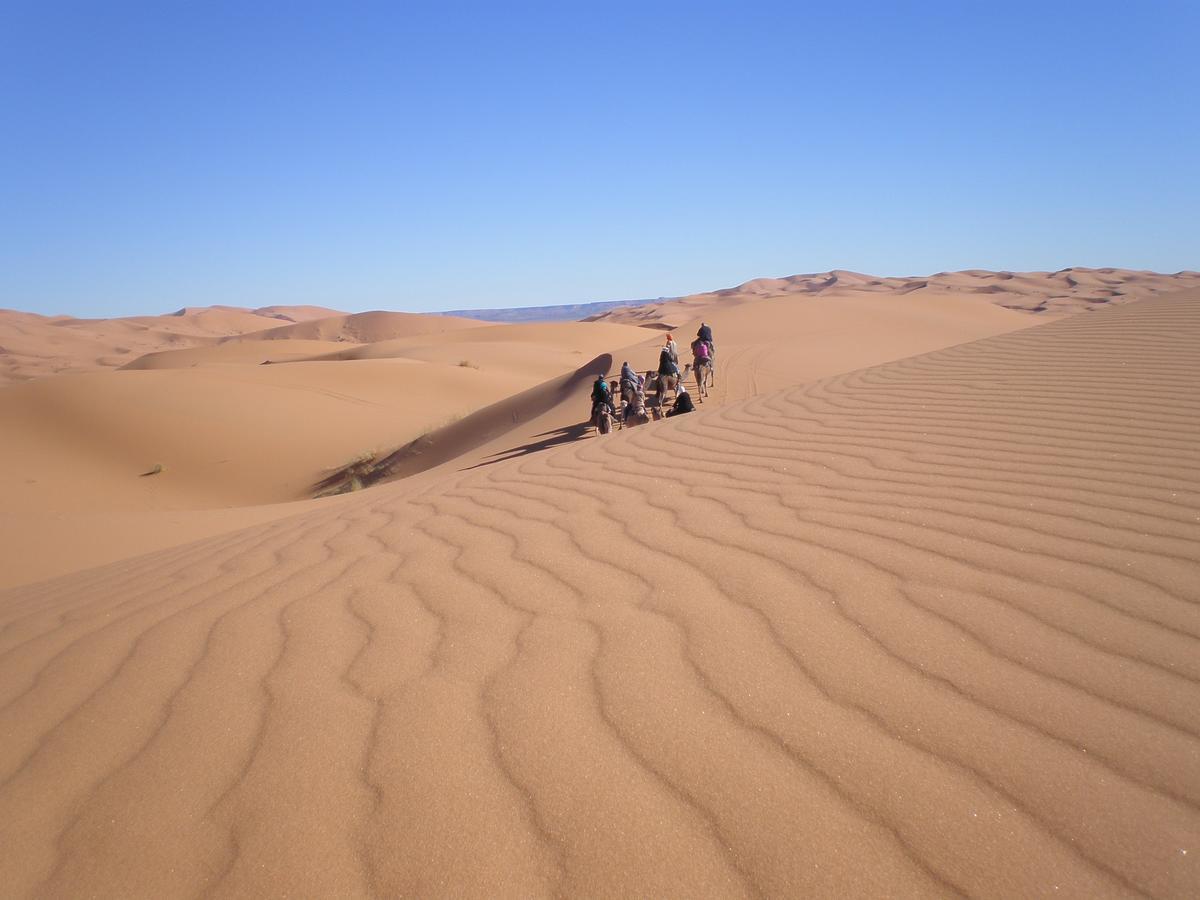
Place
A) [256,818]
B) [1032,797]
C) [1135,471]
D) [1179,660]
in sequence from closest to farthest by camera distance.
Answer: [1032,797] < [256,818] < [1179,660] < [1135,471]

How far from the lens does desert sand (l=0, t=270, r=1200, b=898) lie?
1432mm

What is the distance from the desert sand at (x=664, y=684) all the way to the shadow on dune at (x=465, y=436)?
27.5 feet

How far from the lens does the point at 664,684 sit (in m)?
1.98

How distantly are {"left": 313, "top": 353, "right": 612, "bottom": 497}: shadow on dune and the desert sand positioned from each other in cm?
839

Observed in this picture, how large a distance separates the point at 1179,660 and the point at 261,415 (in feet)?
61.8

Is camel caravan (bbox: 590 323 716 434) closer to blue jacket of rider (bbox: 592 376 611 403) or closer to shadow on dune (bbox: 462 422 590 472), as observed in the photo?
blue jacket of rider (bbox: 592 376 611 403)

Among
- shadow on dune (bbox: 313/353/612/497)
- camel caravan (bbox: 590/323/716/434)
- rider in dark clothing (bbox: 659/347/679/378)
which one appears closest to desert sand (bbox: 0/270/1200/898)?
camel caravan (bbox: 590/323/716/434)

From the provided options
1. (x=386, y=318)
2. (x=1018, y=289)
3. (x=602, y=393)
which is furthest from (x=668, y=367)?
(x=386, y=318)

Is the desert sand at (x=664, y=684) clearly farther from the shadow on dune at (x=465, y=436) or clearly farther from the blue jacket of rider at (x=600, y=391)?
the shadow on dune at (x=465, y=436)

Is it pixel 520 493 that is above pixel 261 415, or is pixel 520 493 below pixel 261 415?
above

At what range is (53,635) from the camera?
2943mm

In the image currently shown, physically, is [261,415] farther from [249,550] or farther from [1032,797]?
[1032,797]

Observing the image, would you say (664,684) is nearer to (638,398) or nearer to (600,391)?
(600,391)

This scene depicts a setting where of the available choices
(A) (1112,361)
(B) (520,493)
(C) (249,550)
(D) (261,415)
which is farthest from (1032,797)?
(D) (261,415)
